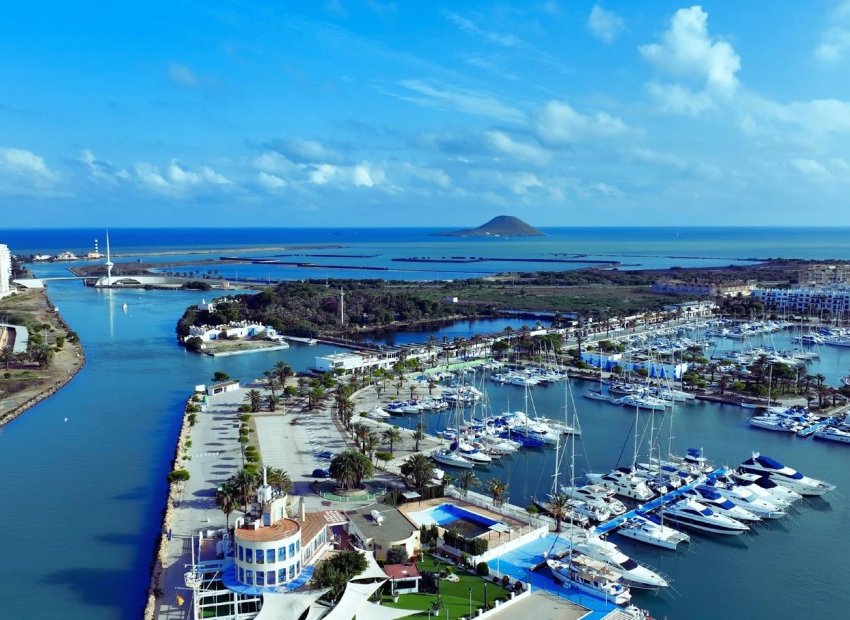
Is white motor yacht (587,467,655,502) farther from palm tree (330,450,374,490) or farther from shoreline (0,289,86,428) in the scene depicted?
shoreline (0,289,86,428)

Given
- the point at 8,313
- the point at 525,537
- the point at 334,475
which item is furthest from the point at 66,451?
the point at 8,313

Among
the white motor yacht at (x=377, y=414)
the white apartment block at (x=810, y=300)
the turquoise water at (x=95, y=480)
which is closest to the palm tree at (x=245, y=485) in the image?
the turquoise water at (x=95, y=480)

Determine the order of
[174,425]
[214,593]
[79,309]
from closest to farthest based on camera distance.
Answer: [214,593] → [174,425] → [79,309]

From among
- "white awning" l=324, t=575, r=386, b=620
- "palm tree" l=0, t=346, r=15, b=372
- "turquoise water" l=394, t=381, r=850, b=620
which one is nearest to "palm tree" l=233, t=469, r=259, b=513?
"white awning" l=324, t=575, r=386, b=620

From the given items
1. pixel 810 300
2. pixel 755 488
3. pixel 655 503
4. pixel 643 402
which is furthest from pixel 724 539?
pixel 810 300

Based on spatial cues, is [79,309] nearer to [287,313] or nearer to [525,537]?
[287,313]

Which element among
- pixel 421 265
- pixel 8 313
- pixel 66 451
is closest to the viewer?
pixel 66 451

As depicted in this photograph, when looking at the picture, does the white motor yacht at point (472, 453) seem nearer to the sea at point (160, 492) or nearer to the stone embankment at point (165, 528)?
the sea at point (160, 492)
